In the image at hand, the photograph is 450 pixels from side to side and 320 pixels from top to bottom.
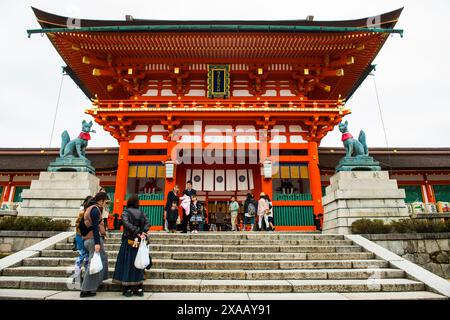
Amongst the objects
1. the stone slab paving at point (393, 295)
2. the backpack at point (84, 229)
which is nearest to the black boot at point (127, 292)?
the backpack at point (84, 229)

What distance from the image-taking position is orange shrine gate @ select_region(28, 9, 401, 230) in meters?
12.3

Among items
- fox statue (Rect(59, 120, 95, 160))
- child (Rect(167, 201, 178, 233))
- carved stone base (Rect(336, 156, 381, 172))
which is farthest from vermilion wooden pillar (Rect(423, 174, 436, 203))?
fox statue (Rect(59, 120, 95, 160))

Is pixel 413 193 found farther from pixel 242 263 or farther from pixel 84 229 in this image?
pixel 84 229

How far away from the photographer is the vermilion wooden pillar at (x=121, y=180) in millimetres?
12438

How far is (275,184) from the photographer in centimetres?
1512

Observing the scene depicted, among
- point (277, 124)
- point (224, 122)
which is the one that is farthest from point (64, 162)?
point (277, 124)

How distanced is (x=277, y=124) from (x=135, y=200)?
9.93m

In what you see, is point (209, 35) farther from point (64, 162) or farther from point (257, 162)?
point (64, 162)

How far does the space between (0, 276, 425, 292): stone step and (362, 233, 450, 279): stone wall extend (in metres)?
2.68

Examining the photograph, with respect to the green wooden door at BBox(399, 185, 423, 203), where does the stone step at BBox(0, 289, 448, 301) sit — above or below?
below

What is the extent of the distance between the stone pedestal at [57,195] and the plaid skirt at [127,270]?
5379 mm

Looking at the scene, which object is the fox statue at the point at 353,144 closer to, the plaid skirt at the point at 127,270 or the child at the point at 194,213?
the child at the point at 194,213

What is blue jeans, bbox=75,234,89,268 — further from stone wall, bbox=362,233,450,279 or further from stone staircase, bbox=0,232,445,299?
stone wall, bbox=362,233,450,279

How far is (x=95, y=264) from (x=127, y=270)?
533 mm
